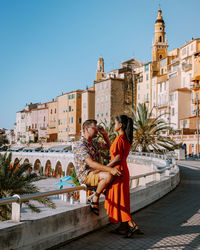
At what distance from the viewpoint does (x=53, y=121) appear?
11169 centimetres

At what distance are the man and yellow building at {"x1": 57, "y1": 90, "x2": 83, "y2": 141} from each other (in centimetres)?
8675

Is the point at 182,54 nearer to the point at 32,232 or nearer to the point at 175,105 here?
the point at 175,105

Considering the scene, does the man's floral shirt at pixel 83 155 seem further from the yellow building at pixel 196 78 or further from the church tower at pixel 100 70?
the church tower at pixel 100 70

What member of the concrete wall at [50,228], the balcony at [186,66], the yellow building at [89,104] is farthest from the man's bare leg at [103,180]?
the yellow building at [89,104]

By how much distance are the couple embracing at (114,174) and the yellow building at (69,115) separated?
8684 centimetres

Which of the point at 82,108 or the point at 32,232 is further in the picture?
the point at 82,108

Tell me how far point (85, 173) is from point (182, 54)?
237ft

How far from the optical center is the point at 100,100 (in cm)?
8550

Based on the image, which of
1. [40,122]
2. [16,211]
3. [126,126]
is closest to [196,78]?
[126,126]

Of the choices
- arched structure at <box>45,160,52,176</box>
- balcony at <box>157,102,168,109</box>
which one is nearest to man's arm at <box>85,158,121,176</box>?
arched structure at <box>45,160,52,176</box>

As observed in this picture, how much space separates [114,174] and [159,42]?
89.4 meters

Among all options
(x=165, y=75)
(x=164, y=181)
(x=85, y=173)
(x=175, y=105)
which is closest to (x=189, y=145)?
(x=175, y=105)

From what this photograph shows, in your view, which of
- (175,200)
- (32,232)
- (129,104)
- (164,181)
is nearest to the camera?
(32,232)

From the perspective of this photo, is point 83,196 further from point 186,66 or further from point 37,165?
point 37,165
